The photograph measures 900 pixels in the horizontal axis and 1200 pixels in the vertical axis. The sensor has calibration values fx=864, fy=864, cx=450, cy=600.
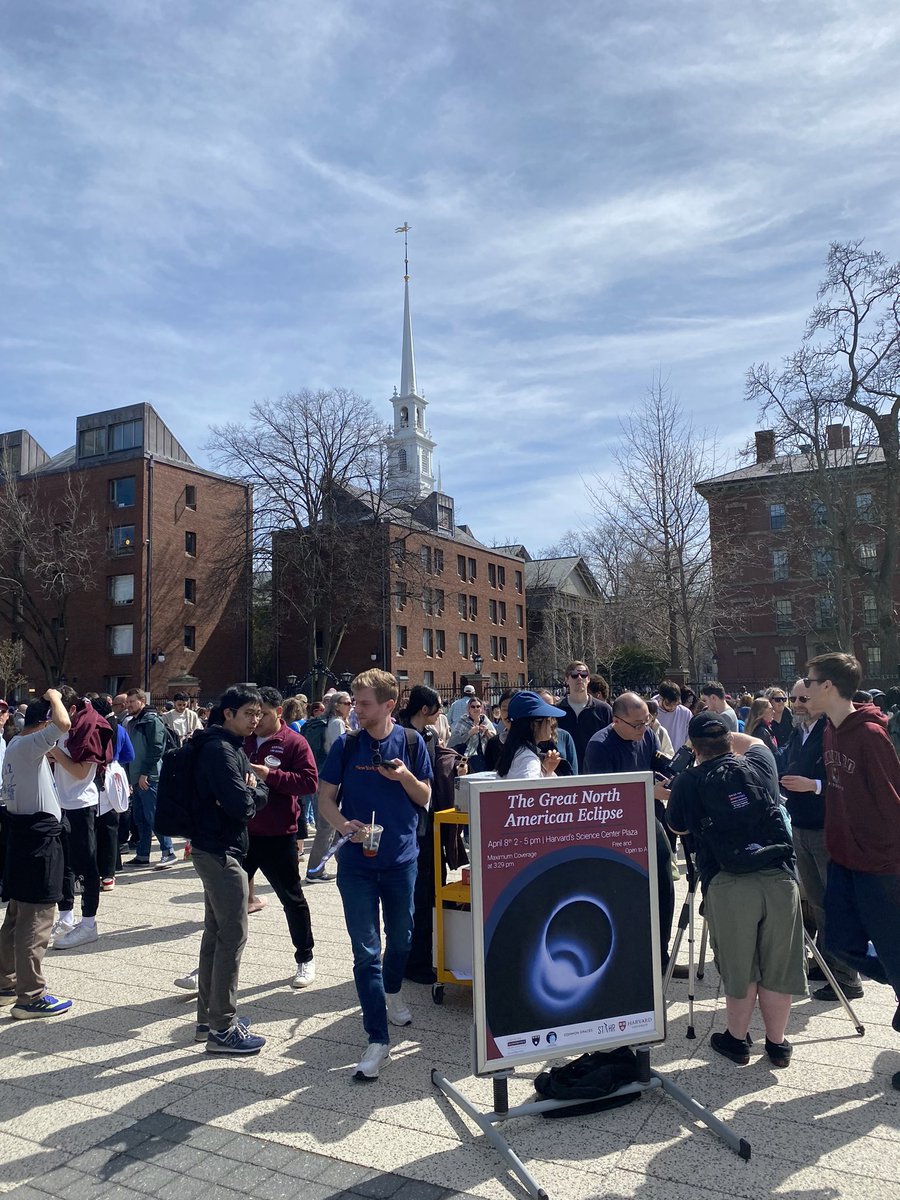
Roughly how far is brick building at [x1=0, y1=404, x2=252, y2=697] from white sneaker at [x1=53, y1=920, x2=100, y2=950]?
33.8 meters

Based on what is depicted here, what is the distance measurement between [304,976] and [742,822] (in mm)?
3296

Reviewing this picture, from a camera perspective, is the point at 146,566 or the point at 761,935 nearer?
the point at 761,935

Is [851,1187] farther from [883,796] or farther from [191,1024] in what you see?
[191,1024]

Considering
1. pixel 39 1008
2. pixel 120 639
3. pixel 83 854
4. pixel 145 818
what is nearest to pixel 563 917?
pixel 39 1008

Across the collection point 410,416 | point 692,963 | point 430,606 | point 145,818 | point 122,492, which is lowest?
point 692,963

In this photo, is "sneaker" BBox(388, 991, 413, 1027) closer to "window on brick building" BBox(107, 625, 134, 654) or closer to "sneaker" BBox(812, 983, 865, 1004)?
"sneaker" BBox(812, 983, 865, 1004)

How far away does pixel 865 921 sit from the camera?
4387mm

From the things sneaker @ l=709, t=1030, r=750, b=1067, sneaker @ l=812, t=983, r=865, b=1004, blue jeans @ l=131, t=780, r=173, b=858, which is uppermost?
blue jeans @ l=131, t=780, r=173, b=858

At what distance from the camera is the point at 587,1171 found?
3.49 metres

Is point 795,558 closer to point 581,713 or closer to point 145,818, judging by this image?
point 581,713

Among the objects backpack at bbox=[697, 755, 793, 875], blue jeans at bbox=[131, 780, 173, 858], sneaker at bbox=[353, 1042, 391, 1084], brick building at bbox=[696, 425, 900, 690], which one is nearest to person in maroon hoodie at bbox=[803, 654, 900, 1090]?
backpack at bbox=[697, 755, 793, 875]

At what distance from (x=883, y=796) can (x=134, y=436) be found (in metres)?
45.6

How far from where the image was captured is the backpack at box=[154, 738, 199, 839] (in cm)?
480

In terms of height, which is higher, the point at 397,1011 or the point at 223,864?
the point at 223,864
